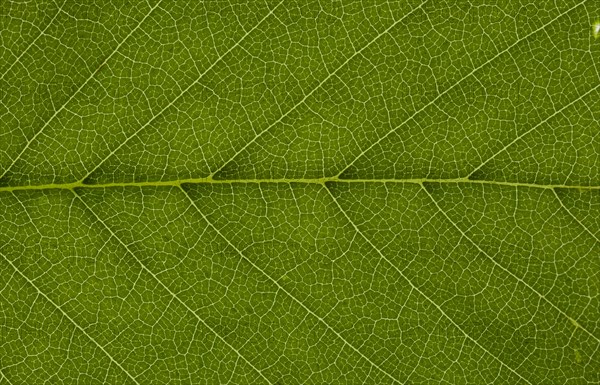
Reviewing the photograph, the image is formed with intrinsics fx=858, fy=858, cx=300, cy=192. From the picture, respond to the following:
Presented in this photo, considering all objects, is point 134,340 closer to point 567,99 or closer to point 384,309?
point 384,309

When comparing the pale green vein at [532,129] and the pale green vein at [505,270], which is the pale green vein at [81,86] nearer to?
the pale green vein at [505,270]

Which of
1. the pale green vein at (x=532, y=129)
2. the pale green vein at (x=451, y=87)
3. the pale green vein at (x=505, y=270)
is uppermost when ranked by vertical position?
the pale green vein at (x=451, y=87)

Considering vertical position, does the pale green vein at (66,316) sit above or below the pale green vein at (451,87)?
below

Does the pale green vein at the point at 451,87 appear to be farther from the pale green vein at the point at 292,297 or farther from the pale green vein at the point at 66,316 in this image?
the pale green vein at the point at 66,316

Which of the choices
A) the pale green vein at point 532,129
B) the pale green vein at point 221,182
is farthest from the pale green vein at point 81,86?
the pale green vein at point 532,129

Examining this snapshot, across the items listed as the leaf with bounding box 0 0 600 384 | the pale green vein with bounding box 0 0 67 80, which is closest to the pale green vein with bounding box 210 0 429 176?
the leaf with bounding box 0 0 600 384

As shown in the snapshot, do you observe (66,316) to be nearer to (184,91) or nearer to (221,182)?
(221,182)

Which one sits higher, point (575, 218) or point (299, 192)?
point (299, 192)

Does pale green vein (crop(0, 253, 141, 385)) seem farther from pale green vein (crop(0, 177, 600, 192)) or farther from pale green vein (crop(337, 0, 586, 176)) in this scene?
pale green vein (crop(337, 0, 586, 176))

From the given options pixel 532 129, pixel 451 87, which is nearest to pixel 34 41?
pixel 451 87
